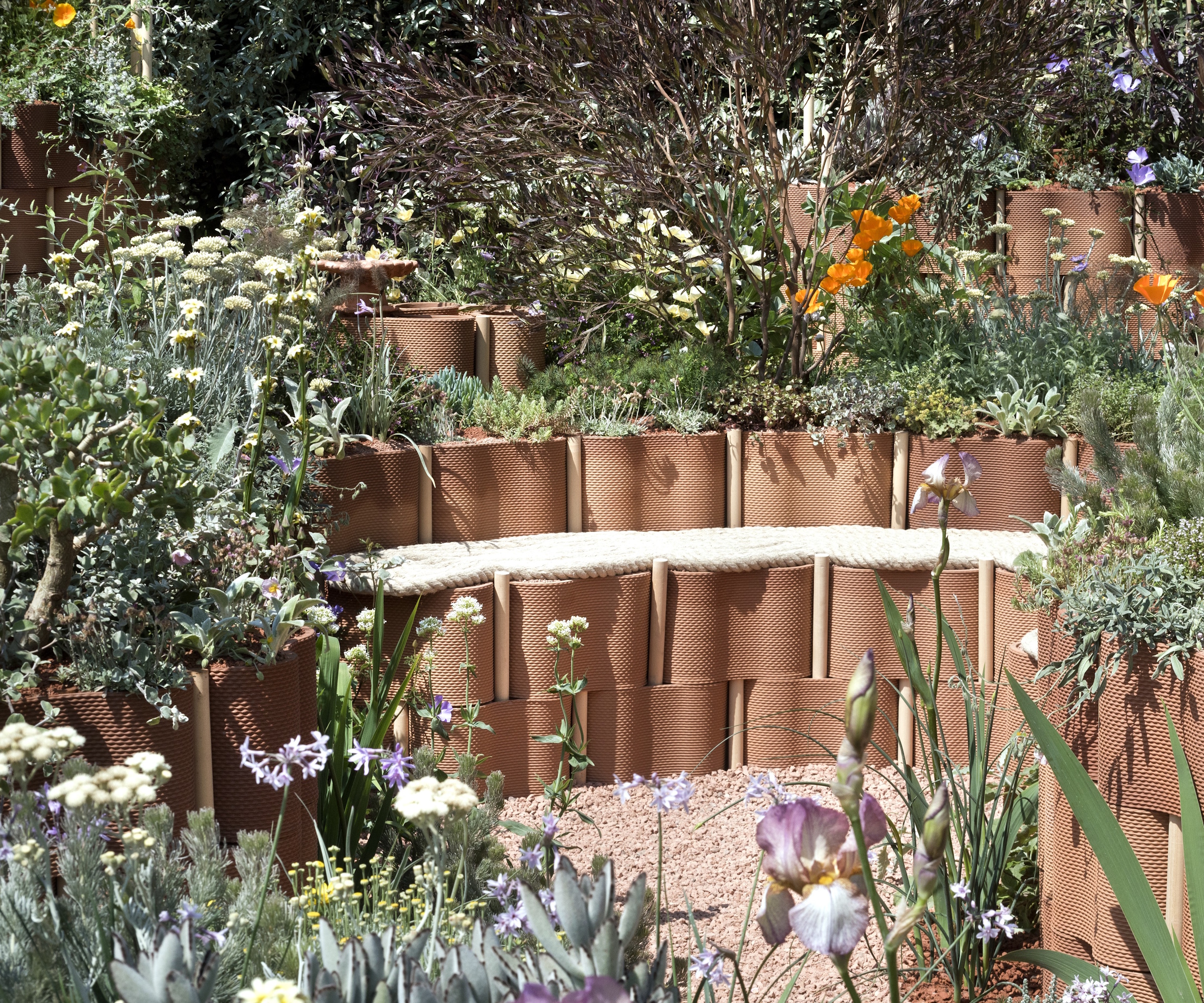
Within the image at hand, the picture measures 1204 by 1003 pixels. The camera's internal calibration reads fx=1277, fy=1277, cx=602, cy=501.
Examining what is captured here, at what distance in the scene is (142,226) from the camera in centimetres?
556

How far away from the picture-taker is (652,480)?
4.50 m

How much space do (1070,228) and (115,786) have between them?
17.0 feet

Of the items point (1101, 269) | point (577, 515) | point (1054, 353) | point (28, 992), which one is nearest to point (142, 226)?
point (577, 515)

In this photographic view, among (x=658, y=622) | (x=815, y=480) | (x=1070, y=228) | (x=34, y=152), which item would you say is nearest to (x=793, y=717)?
(x=658, y=622)

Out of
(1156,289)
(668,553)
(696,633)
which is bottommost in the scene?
(696,633)

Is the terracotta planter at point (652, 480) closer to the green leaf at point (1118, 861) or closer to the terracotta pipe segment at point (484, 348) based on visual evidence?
the terracotta pipe segment at point (484, 348)

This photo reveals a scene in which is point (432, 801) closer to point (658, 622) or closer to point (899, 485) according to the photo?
point (658, 622)

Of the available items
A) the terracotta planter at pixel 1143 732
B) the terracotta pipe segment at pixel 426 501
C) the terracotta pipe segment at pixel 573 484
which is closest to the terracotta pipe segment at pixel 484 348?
the terracotta pipe segment at pixel 573 484

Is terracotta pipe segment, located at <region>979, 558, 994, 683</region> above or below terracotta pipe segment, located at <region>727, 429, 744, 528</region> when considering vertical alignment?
Result: below

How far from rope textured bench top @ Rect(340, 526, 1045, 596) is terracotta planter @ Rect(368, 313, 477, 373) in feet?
2.69

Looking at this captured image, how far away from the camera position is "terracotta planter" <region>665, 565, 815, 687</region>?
4074 mm

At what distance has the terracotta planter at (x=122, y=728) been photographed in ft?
7.55

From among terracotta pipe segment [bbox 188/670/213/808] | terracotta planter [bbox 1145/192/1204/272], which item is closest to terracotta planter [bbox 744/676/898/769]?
terracotta pipe segment [bbox 188/670/213/808]

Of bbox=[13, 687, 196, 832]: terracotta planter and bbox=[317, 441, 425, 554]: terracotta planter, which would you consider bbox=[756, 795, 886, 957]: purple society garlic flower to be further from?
bbox=[317, 441, 425, 554]: terracotta planter
